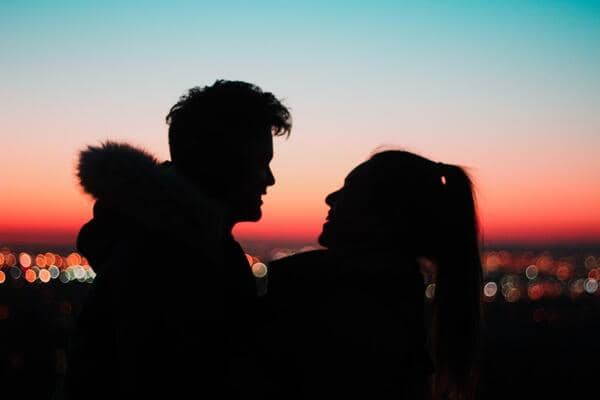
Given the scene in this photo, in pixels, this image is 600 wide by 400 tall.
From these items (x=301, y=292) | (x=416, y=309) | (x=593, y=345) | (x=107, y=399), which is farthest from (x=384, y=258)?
(x=593, y=345)

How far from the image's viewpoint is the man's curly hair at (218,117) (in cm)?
269

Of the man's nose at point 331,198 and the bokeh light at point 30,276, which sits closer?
the man's nose at point 331,198

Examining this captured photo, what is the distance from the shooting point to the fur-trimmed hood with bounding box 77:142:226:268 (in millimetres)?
2303

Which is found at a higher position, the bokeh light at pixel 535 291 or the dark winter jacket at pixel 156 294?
the dark winter jacket at pixel 156 294

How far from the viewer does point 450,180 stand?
3.32 m

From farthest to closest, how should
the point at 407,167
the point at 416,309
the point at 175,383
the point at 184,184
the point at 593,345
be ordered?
the point at 593,345 → the point at 407,167 → the point at 416,309 → the point at 184,184 → the point at 175,383

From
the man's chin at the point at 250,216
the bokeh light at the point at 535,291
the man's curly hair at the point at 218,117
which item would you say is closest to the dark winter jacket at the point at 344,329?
the man's chin at the point at 250,216

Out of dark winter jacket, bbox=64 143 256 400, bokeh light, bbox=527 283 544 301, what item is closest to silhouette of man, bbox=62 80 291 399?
dark winter jacket, bbox=64 143 256 400

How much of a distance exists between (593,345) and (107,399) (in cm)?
8697

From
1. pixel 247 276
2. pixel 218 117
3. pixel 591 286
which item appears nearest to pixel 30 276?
pixel 591 286

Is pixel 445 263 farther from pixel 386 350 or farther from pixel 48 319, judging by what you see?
pixel 48 319

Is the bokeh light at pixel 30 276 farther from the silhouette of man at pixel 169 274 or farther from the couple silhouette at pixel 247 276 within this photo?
the silhouette of man at pixel 169 274

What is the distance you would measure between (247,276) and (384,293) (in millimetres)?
553

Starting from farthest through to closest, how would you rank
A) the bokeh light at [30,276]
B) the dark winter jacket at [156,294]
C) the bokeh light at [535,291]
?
1. the bokeh light at [30,276]
2. the bokeh light at [535,291]
3. the dark winter jacket at [156,294]
